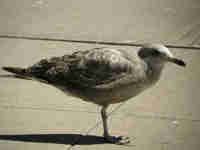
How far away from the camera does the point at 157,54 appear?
780cm

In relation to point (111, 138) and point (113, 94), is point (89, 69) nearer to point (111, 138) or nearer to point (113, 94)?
point (113, 94)

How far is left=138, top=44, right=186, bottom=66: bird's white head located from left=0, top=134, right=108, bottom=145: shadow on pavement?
3.62ft

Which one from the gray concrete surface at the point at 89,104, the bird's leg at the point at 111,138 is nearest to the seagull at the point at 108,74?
the bird's leg at the point at 111,138

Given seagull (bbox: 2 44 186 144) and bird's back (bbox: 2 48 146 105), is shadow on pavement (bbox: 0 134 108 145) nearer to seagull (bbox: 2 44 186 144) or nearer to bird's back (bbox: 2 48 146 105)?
seagull (bbox: 2 44 186 144)

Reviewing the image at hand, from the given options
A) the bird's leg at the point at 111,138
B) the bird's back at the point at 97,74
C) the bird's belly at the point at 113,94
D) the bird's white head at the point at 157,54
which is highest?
the bird's white head at the point at 157,54

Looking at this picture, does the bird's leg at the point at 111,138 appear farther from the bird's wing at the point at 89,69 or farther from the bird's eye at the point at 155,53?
the bird's eye at the point at 155,53

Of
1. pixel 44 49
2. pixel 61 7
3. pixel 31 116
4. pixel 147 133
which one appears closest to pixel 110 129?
pixel 147 133

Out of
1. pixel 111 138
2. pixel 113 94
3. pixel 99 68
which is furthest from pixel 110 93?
pixel 111 138

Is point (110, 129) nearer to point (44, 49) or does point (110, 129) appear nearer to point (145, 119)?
point (145, 119)

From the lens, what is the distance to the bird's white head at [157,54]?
775 centimetres

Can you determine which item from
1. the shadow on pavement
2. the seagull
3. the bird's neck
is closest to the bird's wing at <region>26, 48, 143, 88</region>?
the seagull

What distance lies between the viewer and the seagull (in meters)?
7.65

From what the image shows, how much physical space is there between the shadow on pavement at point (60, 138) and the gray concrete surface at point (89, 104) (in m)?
0.01

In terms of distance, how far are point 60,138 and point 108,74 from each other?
94cm
